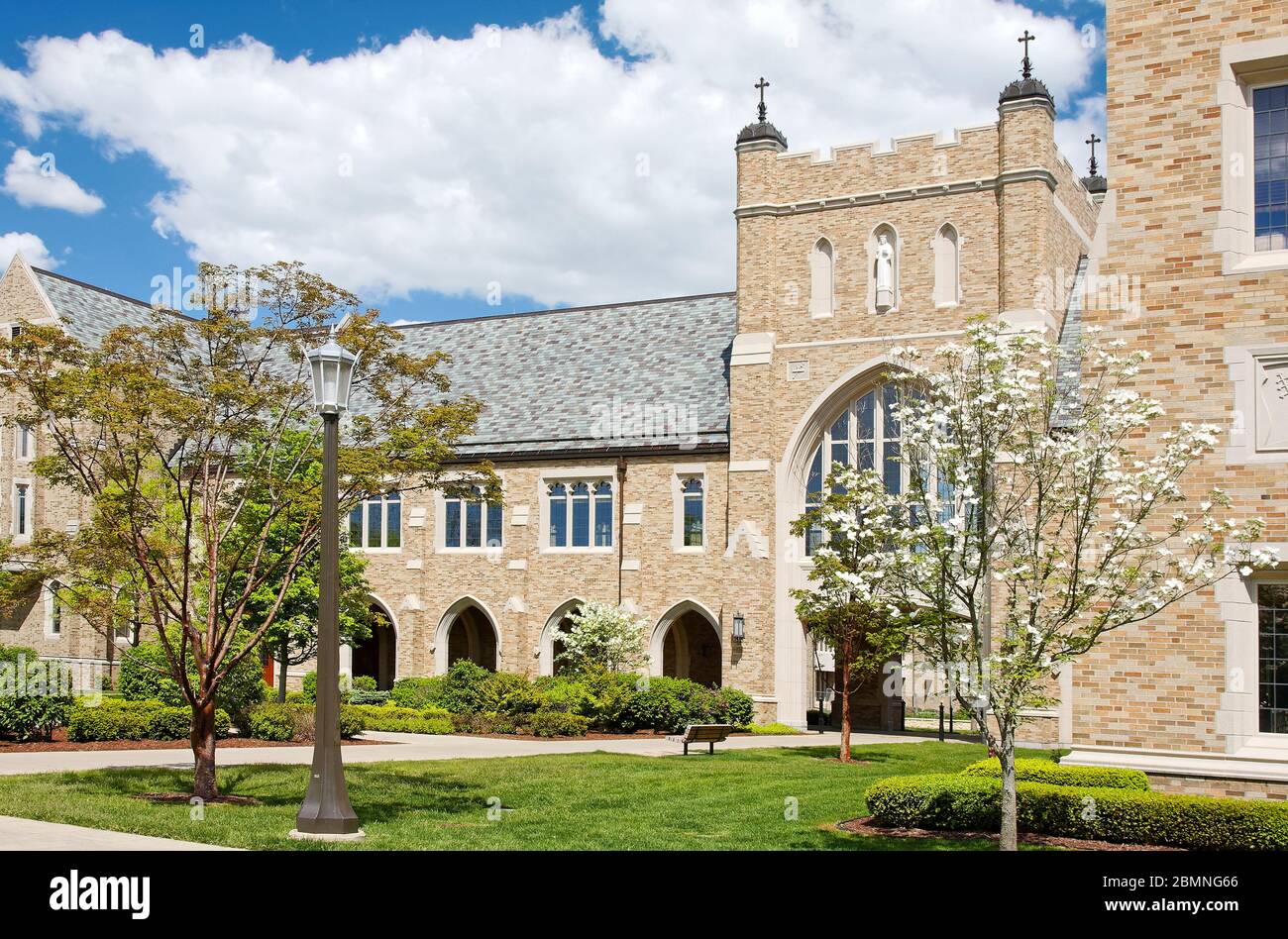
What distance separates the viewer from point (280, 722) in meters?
24.3

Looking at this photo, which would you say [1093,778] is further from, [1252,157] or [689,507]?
[689,507]

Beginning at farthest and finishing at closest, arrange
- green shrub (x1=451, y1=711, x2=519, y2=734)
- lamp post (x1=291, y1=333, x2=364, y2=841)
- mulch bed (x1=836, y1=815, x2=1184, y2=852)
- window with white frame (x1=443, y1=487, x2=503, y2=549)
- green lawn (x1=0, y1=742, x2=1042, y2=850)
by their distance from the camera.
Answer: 1. window with white frame (x1=443, y1=487, x2=503, y2=549)
2. green shrub (x1=451, y1=711, x2=519, y2=734)
3. green lawn (x1=0, y1=742, x2=1042, y2=850)
4. mulch bed (x1=836, y1=815, x2=1184, y2=852)
5. lamp post (x1=291, y1=333, x2=364, y2=841)

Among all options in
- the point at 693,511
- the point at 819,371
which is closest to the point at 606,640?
the point at 693,511

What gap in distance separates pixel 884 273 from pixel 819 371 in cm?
279

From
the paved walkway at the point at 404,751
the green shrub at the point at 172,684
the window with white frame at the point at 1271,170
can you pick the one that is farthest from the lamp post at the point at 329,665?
the green shrub at the point at 172,684

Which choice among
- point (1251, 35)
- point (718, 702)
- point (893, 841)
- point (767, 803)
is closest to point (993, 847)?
point (893, 841)

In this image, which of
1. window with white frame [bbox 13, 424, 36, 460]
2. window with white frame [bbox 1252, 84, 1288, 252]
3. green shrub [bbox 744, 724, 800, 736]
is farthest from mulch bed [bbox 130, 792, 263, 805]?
window with white frame [bbox 13, 424, 36, 460]

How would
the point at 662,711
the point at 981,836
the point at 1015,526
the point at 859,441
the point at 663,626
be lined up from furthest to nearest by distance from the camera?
1. the point at 663,626
2. the point at 859,441
3. the point at 662,711
4. the point at 981,836
5. the point at 1015,526

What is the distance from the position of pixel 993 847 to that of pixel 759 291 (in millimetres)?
20919

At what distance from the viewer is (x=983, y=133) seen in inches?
1166

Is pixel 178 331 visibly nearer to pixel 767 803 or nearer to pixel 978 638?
pixel 767 803

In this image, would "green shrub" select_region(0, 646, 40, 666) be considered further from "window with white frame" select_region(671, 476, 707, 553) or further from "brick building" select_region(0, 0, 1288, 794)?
"window with white frame" select_region(671, 476, 707, 553)

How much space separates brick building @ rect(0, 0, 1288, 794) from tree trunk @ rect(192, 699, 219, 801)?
9.78 m

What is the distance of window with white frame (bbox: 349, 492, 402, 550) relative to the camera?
123ft
